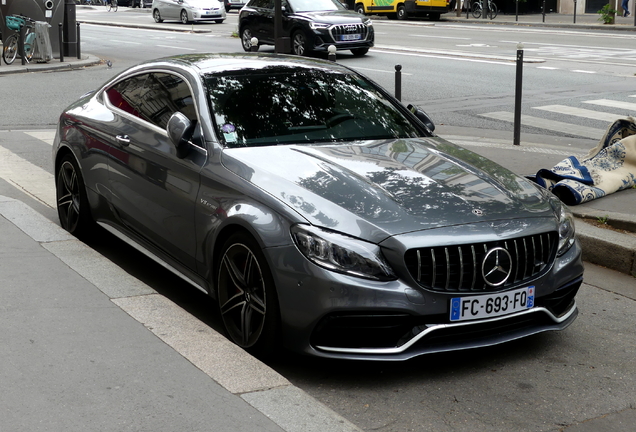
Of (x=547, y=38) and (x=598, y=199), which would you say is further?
(x=547, y=38)

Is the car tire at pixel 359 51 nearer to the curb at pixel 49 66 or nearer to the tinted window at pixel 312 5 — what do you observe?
the tinted window at pixel 312 5

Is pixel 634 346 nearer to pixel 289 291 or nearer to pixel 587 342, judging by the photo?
pixel 587 342

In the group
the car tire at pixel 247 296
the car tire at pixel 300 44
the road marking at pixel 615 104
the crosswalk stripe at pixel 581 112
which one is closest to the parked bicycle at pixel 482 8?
the car tire at pixel 300 44

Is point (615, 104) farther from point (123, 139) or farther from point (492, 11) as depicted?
point (492, 11)

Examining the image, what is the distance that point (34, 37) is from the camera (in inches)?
834

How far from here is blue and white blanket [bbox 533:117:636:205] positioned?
7180 millimetres

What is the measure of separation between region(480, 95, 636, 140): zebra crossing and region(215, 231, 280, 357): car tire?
26.4ft

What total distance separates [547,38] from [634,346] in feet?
83.3

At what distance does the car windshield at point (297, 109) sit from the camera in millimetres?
5074

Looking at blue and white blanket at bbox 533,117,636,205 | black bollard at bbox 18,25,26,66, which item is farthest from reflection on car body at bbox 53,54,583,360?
black bollard at bbox 18,25,26,66

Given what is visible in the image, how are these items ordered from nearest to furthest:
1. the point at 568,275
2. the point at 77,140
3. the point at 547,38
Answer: the point at 568,275 < the point at 77,140 < the point at 547,38

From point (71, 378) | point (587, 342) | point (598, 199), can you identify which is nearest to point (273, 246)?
point (71, 378)

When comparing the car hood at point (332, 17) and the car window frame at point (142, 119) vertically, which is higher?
the car hood at point (332, 17)

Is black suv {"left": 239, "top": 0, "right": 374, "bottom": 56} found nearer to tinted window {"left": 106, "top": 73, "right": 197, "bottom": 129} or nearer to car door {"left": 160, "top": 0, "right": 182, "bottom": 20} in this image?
tinted window {"left": 106, "top": 73, "right": 197, "bottom": 129}
